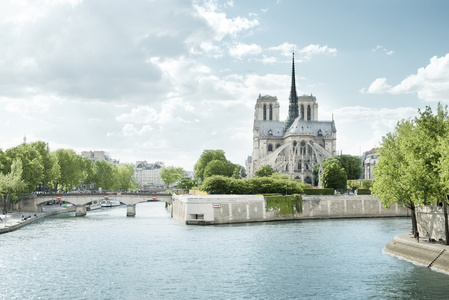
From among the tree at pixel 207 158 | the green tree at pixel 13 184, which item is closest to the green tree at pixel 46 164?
the green tree at pixel 13 184

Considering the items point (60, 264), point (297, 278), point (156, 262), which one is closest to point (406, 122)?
point (297, 278)

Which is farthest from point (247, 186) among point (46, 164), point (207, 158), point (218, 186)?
point (207, 158)

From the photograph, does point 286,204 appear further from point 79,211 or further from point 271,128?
point 271,128

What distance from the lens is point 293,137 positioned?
5610 inches

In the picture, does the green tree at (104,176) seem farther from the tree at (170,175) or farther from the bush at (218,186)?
the bush at (218,186)

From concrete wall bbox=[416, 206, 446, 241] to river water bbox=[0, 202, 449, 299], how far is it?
12.8 ft

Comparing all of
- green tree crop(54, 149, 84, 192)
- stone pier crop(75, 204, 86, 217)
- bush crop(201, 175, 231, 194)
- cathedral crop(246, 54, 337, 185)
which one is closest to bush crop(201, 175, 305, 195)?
bush crop(201, 175, 231, 194)

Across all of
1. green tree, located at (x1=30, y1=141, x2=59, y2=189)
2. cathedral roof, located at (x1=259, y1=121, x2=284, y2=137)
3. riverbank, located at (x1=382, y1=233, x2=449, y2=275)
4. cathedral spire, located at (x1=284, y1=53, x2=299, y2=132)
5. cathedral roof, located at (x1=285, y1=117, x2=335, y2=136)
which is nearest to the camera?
riverbank, located at (x1=382, y1=233, x2=449, y2=275)

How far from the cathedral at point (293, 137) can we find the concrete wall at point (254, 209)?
54929mm

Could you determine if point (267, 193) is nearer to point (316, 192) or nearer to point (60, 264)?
point (316, 192)

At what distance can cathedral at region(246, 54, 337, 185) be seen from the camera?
138 m

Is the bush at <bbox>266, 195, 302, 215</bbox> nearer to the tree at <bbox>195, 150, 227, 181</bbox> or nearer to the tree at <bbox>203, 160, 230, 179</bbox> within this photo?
the tree at <bbox>203, 160, 230, 179</bbox>

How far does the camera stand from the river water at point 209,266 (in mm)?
29312

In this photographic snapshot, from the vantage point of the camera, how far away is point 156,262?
38344 millimetres
